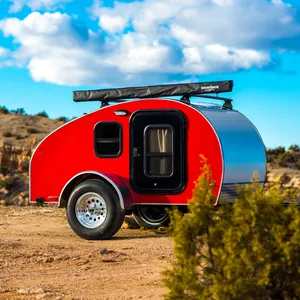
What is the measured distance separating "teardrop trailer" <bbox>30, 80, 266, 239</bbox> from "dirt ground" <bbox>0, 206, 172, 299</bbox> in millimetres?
682

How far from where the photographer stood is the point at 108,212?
12.3m

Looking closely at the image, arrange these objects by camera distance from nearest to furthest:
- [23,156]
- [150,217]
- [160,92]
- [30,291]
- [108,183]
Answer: [30,291] → [108,183] → [160,92] → [150,217] → [23,156]

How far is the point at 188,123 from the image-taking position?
1220cm

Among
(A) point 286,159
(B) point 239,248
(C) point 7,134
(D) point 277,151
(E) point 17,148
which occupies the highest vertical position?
(C) point 7,134

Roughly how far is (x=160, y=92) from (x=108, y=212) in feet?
8.17

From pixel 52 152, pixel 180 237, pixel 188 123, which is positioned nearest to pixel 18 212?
pixel 52 152

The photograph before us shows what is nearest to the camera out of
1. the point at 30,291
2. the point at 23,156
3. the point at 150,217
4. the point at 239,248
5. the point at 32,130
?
the point at 239,248

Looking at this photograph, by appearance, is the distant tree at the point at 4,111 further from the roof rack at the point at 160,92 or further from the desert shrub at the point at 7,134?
the roof rack at the point at 160,92

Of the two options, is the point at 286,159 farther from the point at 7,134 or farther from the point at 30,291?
the point at 30,291

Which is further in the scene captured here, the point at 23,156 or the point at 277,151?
the point at 277,151

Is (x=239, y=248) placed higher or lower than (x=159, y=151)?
lower

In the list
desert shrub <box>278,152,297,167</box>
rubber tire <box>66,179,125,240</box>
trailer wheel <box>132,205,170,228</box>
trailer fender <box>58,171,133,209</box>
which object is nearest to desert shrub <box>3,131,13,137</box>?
desert shrub <box>278,152,297,167</box>

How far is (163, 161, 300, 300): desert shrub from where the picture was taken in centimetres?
521

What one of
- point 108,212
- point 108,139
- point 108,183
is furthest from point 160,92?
point 108,212
